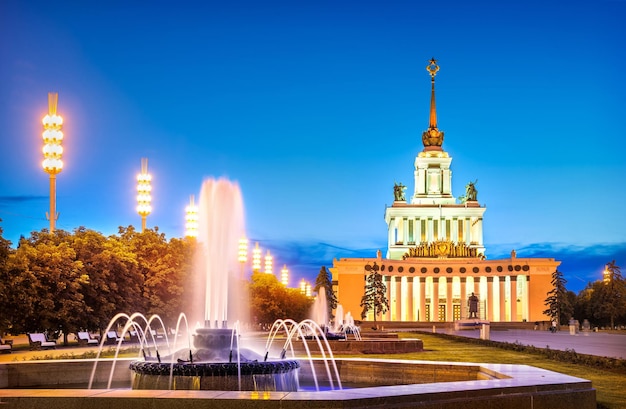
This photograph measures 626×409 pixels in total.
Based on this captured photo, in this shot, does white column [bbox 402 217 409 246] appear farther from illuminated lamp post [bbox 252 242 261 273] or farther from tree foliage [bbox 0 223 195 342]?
tree foliage [bbox 0 223 195 342]

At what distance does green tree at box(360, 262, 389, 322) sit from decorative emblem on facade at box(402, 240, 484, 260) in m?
12.6

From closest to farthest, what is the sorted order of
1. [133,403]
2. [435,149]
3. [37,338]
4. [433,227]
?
[133,403] → [37,338] → [433,227] → [435,149]

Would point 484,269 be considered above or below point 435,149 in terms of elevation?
below

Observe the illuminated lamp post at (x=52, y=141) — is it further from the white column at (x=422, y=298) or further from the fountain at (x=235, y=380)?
the white column at (x=422, y=298)

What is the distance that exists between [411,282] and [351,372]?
103 meters

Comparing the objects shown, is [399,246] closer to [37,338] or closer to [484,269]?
[484,269]

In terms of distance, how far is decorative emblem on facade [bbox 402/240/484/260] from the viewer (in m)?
124

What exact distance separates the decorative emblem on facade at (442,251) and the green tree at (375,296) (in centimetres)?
1263

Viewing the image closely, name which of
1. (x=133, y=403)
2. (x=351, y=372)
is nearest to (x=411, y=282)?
(x=351, y=372)

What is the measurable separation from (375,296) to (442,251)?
1903cm

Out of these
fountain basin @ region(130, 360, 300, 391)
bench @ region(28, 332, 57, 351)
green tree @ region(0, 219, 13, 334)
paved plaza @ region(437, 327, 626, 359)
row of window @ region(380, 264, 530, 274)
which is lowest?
paved plaza @ region(437, 327, 626, 359)

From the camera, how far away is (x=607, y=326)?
366ft

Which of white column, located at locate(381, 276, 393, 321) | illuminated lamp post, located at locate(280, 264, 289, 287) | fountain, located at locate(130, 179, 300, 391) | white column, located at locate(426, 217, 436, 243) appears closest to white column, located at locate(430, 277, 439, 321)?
white column, located at locate(381, 276, 393, 321)

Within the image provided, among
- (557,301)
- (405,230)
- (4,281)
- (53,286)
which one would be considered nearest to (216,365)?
(4,281)
